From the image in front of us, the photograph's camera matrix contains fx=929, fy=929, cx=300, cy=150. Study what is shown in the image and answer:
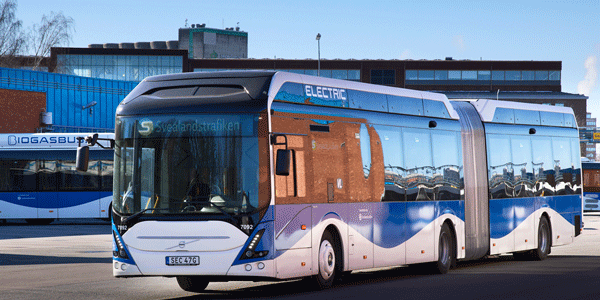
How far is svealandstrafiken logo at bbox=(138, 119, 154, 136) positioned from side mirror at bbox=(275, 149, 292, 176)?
1.87 meters

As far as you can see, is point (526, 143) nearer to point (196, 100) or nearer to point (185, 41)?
point (196, 100)

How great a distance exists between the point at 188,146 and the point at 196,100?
26.3 inches

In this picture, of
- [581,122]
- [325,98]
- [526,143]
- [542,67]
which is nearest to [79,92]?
[526,143]

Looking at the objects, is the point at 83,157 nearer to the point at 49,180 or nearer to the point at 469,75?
the point at 49,180

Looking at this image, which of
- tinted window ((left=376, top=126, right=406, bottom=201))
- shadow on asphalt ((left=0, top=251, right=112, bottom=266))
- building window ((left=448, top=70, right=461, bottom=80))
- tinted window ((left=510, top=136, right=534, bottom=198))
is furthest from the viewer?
building window ((left=448, top=70, right=461, bottom=80))

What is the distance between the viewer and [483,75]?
112 m

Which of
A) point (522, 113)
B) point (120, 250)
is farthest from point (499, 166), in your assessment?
point (120, 250)

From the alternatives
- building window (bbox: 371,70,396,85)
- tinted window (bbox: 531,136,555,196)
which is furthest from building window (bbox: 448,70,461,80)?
tinted window (bbox: 531,136,555,196)

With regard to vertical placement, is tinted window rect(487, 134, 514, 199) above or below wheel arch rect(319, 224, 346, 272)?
above

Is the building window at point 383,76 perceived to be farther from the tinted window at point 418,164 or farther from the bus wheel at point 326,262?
the bus wheel at point 326,262

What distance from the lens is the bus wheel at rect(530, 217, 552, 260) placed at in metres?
20.6

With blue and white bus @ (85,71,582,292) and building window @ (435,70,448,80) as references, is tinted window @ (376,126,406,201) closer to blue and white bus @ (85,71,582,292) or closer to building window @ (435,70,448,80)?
blue and white bus @ (85,71,582,292)

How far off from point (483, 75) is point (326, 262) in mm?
101691

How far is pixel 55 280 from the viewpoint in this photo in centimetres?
1557
